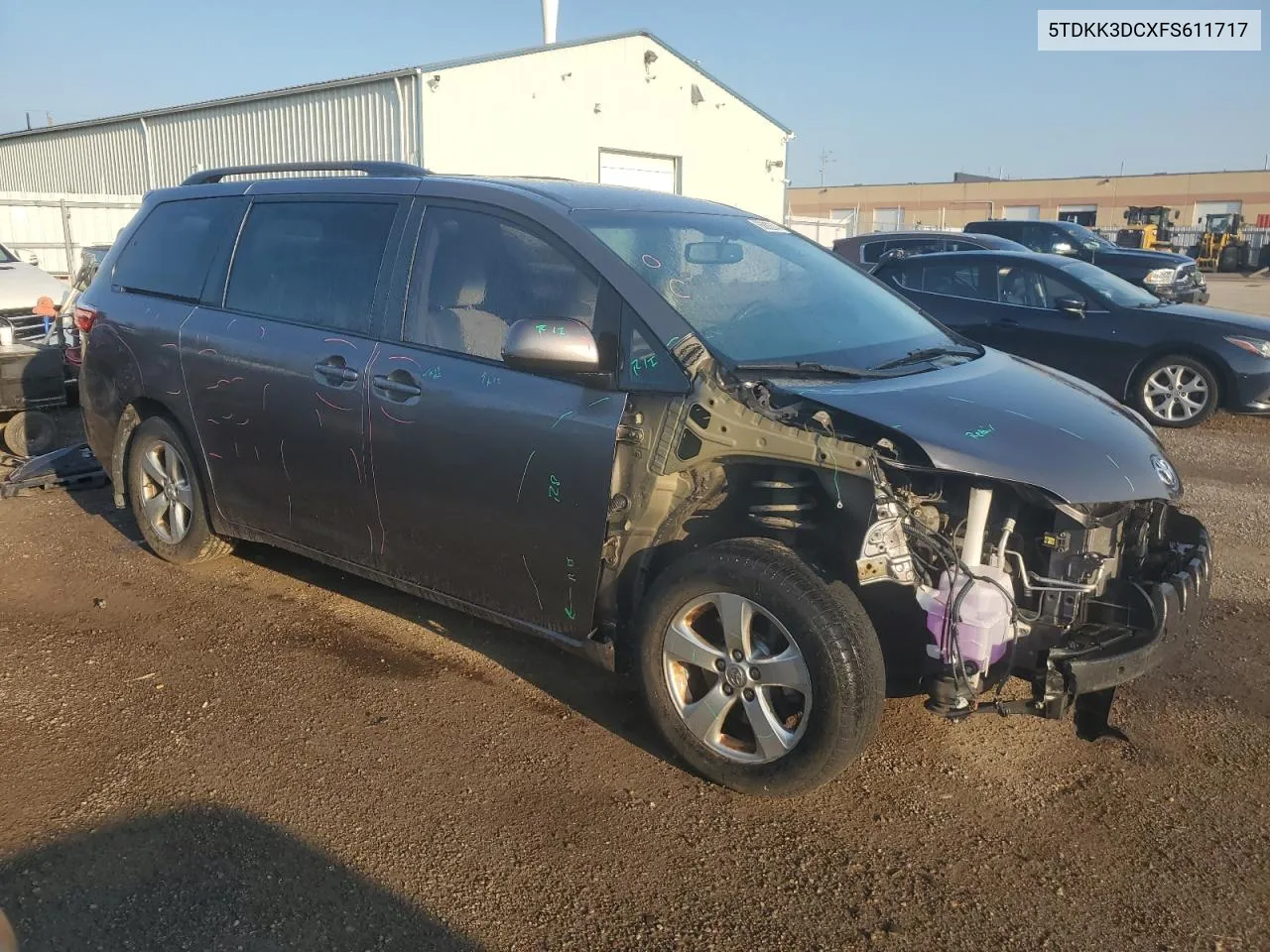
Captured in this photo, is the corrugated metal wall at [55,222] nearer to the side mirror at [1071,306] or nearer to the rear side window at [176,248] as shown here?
the rear side window at [176,248]

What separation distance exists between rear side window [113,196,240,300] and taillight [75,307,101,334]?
19 centimetres

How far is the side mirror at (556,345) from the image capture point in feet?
11.0

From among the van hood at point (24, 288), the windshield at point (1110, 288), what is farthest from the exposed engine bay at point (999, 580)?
the van hood at point (24, 288)

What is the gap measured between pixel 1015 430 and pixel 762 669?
107 cm

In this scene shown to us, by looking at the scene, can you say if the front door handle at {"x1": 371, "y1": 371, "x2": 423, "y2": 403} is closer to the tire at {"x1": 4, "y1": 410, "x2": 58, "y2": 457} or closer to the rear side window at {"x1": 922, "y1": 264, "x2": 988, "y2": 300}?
the tire at {"x1": 4, "y1": 410, "x2": 58, "y2": 457}

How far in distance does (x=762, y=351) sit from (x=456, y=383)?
1.11 metres

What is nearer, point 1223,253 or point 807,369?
point 807,369

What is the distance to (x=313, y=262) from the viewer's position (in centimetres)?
443

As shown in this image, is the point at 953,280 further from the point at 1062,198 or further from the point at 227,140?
the point at 1062,198

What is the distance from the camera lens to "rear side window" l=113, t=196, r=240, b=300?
4.96 m

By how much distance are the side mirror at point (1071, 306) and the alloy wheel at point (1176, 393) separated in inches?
33.7

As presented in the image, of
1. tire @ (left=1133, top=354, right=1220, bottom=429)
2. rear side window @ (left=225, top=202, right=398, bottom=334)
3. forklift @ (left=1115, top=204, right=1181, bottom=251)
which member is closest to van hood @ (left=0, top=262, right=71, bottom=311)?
rear side window @ (left=225, top=202, right=398, bottom=334)

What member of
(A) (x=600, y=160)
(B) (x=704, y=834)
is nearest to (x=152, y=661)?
(B) (x=704, y=834)

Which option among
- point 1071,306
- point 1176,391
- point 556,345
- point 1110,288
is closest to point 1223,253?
point 1110,288
